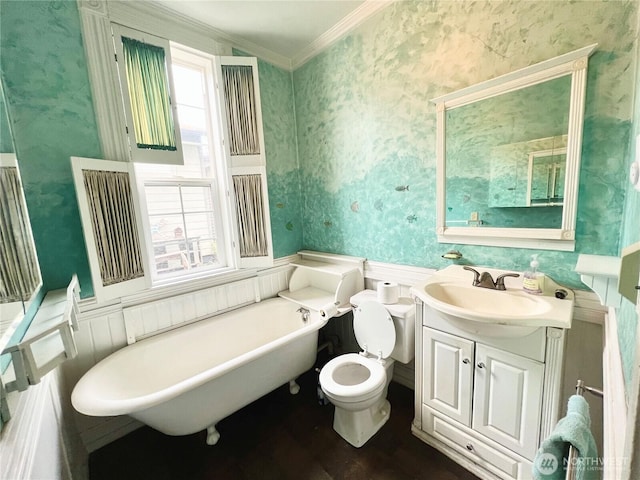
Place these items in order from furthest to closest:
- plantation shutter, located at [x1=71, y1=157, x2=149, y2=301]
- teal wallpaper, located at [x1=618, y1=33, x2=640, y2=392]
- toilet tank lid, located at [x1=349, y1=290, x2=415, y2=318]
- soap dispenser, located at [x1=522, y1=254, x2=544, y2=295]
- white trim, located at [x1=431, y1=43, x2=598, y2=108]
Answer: toilet tank lid, located at [x1=349, y1=290, x2=415, y2=318], plantation shutter, located at [x1=71, y1=157, x2=149, y2=301], soap dispenser, located at [x1=522, y1=254, x2=544, y2=295], white trim, located at [x1=431, y1=43, x2=598, y2=108], teal wallpaper, located at [x1=618, y1=33, x2=640, y2=392]

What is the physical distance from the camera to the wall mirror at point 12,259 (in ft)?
2.77

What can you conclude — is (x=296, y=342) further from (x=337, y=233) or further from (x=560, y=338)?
(x=560, y=338)

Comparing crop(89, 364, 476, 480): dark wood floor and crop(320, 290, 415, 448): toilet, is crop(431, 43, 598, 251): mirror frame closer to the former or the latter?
crop(320, 290, 415, 448): toilet

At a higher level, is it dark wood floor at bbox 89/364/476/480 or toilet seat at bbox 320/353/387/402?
toilet seat at bbox 320/353/387/402

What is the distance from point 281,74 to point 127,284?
7.14 feet

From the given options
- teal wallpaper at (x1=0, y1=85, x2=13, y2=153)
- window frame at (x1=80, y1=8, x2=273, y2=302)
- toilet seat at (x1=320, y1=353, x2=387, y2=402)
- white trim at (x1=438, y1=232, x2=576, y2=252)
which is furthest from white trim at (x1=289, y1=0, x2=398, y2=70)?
toilet seat at (x1=320, y1=353, x2=387, y2=402)

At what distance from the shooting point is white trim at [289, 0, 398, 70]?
1.78 meters

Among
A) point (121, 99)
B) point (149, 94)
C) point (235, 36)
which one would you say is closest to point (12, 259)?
point (121, 99)

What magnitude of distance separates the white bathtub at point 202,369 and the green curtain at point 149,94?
1393mm

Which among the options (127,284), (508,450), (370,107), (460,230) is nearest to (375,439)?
(508,450)

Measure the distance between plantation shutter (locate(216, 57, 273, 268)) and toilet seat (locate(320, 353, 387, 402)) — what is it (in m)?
1.06

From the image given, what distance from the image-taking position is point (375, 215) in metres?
2.05

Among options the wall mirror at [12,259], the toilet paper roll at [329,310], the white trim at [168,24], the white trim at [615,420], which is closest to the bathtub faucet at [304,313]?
the toilet paper roll at [329,310]

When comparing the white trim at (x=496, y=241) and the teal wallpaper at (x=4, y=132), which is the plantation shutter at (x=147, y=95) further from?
the white trim at (x=496, y=241)
